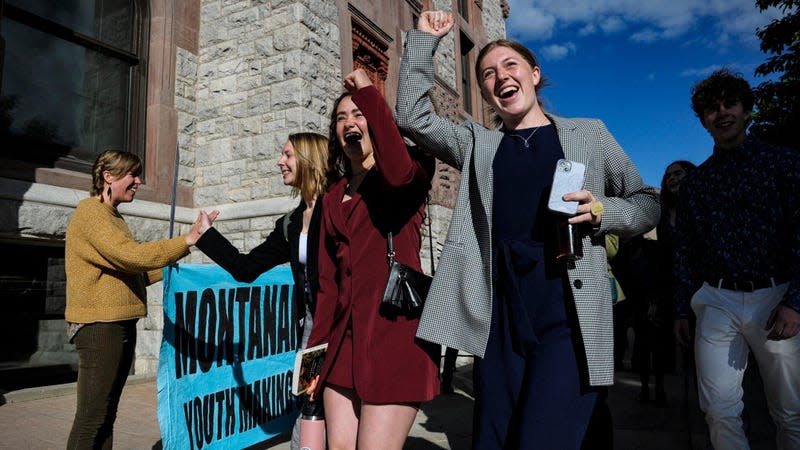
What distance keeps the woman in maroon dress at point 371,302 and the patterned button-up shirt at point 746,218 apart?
192 centimetres

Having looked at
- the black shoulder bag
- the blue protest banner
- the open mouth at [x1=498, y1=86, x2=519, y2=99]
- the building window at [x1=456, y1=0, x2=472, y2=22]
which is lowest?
the blue protest banner

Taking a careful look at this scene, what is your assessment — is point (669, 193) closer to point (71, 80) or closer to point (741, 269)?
point (741, 269)

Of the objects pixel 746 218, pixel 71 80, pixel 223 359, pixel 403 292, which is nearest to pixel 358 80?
pixel 403 292

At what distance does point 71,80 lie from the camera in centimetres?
682

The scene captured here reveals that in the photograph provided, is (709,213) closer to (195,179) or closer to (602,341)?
(602,341)

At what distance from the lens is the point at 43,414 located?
16.0ft

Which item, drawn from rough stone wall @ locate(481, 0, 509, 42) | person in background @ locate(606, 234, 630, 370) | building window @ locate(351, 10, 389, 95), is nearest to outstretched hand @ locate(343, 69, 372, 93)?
person in background @ locate(606, 234, 630, 370)

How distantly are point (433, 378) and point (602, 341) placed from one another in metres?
0.63

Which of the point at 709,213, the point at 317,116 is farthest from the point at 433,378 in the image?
the point at 317,116

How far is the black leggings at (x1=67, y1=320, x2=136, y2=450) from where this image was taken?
288 cm

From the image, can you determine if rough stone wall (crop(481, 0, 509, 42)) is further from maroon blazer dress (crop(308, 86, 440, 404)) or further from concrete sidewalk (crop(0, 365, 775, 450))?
maroon blazer dress (crop(308, 86, 440, 404))

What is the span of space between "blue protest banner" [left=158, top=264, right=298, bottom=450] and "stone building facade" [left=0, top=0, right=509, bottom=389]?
3.02 meters

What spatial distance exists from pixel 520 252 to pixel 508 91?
68cm

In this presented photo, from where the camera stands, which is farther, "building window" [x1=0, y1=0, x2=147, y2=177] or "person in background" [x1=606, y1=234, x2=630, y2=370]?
"building window" [x1=0, y1=0, x2=147, y2=177]
